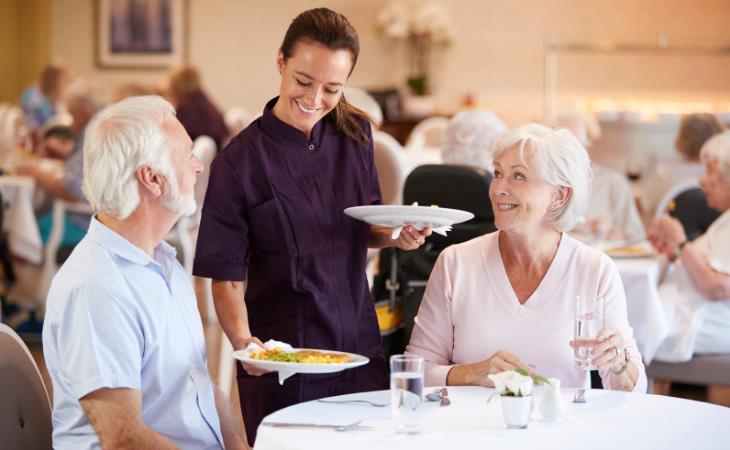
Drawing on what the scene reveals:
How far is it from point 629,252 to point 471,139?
75cm

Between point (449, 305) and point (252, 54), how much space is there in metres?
8.49

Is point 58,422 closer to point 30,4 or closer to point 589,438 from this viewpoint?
point 589,438

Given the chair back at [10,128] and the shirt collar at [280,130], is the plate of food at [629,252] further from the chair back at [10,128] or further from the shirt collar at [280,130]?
the chair back at [10,128]

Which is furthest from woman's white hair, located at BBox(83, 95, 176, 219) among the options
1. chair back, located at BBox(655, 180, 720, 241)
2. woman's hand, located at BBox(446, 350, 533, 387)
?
chair back, located at BBox(655, 180, 720, 241)

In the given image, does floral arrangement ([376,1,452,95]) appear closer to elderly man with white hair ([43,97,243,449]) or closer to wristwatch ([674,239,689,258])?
wristwatch ([674,239,689,258])

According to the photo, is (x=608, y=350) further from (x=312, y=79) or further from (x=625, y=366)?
(x=312, y=79)

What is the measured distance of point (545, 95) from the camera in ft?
32.9

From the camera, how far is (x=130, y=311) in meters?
1.91

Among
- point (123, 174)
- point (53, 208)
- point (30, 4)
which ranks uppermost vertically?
point (30, 4)

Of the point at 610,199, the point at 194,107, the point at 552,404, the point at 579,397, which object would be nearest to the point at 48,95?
the point at 194,107

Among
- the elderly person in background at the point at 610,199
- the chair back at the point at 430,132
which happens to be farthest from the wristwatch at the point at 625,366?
the chair back at the point at 430,132

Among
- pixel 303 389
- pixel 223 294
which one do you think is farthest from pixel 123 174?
pixel 303 389

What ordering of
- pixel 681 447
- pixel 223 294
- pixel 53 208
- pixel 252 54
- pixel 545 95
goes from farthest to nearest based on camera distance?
pixel 252 54, pixel 545 95, pixel 53 208, pixel 223 294, pixel 681 447

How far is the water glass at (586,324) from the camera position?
2.11 metres
